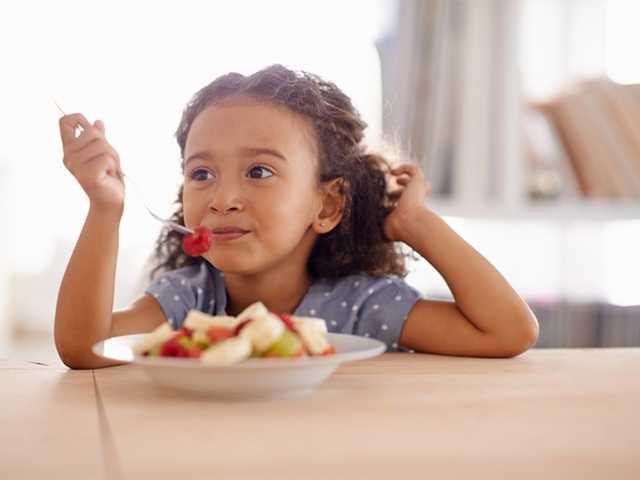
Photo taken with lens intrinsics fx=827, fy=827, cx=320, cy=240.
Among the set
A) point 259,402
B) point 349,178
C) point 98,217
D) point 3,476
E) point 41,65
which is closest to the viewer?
point 3,476

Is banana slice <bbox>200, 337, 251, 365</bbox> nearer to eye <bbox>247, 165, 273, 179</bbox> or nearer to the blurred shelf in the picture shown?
eye <bbox>247, 165, 273, 179</bbox>

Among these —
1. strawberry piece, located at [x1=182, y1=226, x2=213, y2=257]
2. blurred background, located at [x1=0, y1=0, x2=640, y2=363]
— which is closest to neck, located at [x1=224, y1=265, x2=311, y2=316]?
strawberry piece, located at [x1=182, y1=226, x2=213, y2=257]

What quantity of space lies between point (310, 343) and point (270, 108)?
0.55m

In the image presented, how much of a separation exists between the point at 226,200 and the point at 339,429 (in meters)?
0.56

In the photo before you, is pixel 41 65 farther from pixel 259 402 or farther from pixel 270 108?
pixel 259 402

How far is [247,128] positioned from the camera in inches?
45.8

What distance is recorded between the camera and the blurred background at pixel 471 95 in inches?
89.7

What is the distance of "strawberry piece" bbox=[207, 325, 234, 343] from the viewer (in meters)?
0.71

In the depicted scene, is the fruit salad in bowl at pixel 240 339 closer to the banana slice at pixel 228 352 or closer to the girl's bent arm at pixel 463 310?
the banana slice at pixel 228 352

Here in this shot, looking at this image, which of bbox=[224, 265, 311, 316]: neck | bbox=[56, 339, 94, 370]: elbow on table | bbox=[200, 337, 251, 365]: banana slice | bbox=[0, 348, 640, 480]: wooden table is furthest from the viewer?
bbox=[224, 265, 311, 316]: neck

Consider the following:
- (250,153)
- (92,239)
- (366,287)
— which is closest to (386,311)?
(366,287)

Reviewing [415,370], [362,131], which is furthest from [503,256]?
[415,370]

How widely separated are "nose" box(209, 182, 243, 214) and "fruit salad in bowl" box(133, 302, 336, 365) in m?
0.39

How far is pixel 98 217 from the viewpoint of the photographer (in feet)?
3.40
